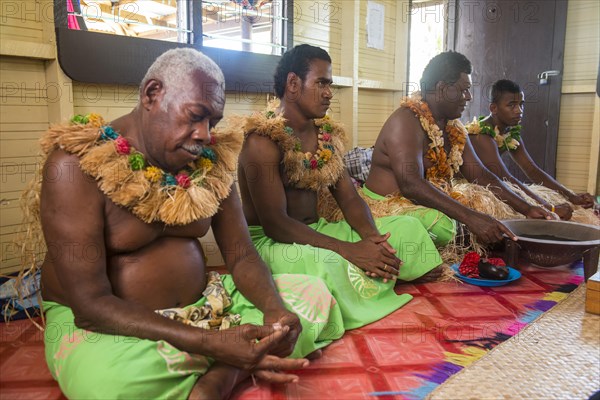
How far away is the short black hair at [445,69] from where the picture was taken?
3531 millimetres

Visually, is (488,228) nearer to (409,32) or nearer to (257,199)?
(257,199)

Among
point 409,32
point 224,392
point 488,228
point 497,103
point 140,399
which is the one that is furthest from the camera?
point 409,32

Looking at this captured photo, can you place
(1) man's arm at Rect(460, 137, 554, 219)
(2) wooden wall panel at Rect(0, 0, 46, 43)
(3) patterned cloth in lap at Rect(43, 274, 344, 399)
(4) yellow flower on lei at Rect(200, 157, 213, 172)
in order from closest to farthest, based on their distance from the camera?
1. (3) patterned cloth in lap at Rect(43, 274, 344, 399)
2. (4) yellow flower on lei at Rect(200, 157, 213, 172)
3. (2) wooden wall panel at Rect(0, 0, 46, 43)
4. (1) man's arm at Rect(460, 137, 554, 219)

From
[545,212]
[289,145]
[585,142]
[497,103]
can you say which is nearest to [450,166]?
[545,212]

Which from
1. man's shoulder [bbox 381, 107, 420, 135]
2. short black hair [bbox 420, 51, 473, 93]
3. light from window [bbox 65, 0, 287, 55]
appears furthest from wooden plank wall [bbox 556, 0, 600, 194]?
light from window [bbox 65, 0, 287, 55]

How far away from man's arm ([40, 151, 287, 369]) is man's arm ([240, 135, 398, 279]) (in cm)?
104

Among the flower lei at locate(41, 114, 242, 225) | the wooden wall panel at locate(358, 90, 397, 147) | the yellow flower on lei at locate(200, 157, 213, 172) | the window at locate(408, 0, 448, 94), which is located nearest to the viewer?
the flower lei at locate(41, 114, 242, 225)

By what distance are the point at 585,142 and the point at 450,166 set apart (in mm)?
3038

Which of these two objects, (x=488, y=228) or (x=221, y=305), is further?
(x=488, y=228)

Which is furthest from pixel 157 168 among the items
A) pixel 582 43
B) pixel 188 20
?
pixel 582 43

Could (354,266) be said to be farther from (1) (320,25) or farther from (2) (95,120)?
(1) (320,25)

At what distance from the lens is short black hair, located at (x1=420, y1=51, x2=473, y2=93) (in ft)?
11.6

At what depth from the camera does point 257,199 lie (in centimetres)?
265

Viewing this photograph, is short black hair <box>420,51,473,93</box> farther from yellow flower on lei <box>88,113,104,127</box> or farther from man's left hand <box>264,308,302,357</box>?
yellow flower on lei <box>88,113,104,127</box>
